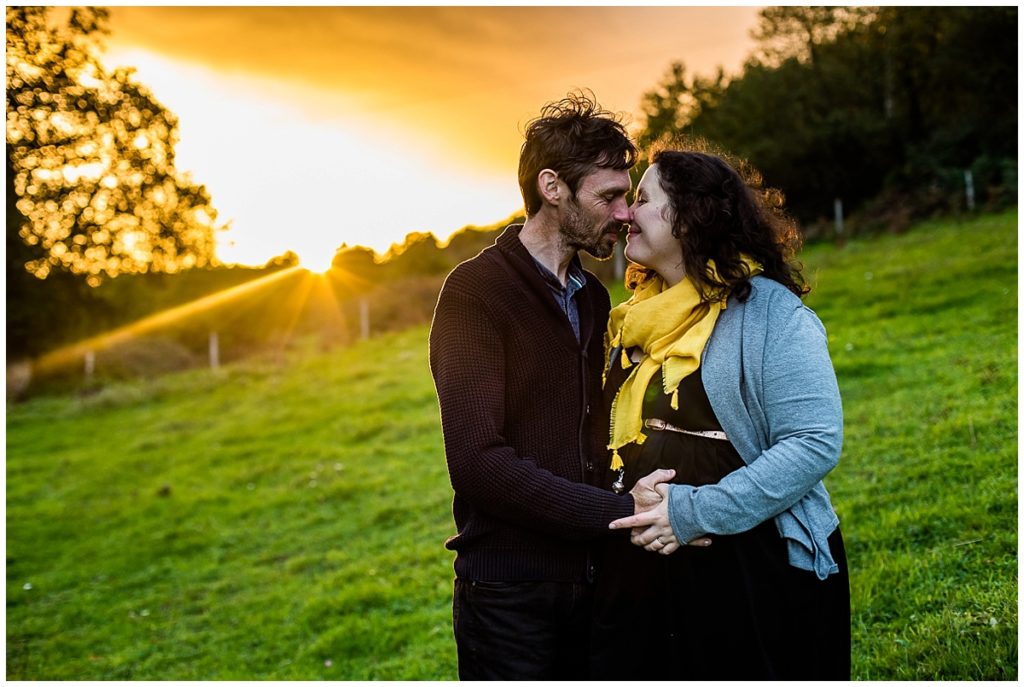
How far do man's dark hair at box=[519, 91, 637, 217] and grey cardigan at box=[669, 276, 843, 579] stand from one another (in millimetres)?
673

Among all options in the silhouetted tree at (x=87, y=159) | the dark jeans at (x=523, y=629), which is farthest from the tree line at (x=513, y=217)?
the dark jeans at (x=523, y=629)

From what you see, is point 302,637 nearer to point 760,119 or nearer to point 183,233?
point 183,233

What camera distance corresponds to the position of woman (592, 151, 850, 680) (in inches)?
94.7

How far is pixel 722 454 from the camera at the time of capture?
8.36 feet

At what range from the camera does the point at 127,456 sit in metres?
14.5

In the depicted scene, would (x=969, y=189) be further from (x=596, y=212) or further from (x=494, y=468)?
(x=494, y=468)

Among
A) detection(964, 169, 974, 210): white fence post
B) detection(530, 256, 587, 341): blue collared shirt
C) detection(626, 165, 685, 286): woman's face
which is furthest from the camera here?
detection(964, 169, 974, 210): white fence post

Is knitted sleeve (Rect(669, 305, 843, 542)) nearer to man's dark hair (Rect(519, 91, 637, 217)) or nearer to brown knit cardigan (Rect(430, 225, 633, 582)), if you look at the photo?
brown knit cardigan (Rect(430, 225, 633, 582))

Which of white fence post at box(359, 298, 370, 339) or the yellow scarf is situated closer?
the yellow scarf

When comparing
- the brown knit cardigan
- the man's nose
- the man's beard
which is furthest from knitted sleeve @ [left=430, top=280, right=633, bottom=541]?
the man's nose

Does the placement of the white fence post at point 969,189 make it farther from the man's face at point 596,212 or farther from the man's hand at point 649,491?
the man's hand at point 649,491

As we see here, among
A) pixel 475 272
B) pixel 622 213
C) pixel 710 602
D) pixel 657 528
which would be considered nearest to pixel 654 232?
pixel 622 213

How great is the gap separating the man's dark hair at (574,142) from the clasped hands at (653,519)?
0.99 meters

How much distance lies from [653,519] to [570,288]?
35.4 inches
